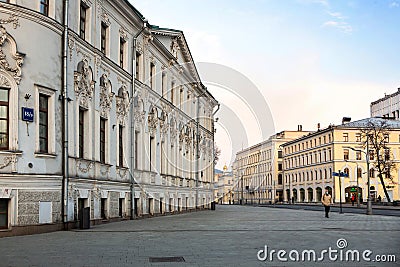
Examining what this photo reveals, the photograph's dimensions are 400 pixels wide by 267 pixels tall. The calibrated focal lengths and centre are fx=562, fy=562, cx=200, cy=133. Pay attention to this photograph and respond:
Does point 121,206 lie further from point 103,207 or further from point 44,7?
point 44,7

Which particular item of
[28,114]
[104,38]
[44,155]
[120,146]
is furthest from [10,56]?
[120,146]

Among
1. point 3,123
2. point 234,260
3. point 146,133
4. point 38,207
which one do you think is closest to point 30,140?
point 3,123

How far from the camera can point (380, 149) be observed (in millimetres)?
91875

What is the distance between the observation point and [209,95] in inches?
2542

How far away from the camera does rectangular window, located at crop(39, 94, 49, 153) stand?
72.1 feet

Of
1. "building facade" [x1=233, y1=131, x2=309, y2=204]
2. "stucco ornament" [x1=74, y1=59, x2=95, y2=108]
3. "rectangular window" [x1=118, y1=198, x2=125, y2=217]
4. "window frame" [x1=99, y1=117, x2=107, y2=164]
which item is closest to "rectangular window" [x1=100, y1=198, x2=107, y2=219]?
"window frame" [x1=99, y1=117, x2=107, y2=164]

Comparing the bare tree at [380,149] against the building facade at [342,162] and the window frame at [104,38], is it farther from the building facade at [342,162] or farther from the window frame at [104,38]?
the window frame at [104,38]

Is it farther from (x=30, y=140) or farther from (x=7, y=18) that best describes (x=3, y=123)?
(x=7, y=18)

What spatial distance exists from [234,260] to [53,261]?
4036 millimetres

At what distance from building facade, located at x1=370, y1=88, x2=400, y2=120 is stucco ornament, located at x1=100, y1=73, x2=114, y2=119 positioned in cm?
9726

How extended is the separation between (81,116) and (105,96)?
3004mm

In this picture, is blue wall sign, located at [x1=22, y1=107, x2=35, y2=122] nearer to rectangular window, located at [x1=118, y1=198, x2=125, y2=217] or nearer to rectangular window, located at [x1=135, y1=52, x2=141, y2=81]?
rectangular window, located at [x1=118, y1=198, x2=125, y2=217]

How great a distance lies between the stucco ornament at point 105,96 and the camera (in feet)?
94.5

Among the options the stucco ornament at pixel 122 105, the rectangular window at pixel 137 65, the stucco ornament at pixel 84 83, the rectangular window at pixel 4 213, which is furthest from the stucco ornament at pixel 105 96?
the rectangular window at pixel 4 213
